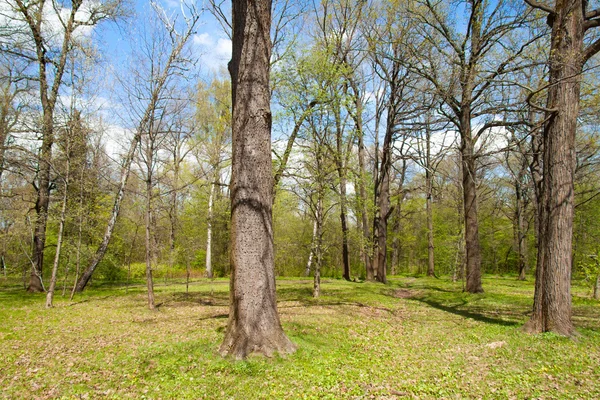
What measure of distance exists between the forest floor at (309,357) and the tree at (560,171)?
56 centimetres

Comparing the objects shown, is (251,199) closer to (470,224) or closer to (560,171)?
(560,171)

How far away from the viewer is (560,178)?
5949 millimetres

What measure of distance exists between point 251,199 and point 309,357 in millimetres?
2431

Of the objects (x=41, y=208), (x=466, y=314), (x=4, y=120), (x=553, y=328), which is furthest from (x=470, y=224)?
(x=4, y=120)

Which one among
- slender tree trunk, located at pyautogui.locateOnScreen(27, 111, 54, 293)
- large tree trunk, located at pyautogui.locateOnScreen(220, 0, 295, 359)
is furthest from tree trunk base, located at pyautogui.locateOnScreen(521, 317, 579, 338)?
slender tree trunk, located at pyautogui.locateOnScreen(27, 111, 54, 293)

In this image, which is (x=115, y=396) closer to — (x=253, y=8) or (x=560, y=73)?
(x=253, y=8)

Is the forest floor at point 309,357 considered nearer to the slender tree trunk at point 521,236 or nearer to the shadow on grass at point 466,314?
the shadow on grass at point 466,314

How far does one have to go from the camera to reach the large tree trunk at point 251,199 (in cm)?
→ 460

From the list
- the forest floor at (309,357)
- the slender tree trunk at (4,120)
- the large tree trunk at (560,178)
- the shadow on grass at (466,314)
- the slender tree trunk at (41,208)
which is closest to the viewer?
the forest floor at (309,357)

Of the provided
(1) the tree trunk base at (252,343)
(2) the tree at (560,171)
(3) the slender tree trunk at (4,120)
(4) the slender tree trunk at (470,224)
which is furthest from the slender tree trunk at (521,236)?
(3) the slender tree trunk at (4,120)

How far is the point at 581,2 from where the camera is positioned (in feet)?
20.1

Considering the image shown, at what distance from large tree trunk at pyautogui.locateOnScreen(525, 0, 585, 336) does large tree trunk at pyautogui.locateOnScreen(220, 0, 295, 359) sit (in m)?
4.76

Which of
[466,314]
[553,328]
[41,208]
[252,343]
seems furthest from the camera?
[41,208]

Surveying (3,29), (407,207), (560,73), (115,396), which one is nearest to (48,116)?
(3,29)
